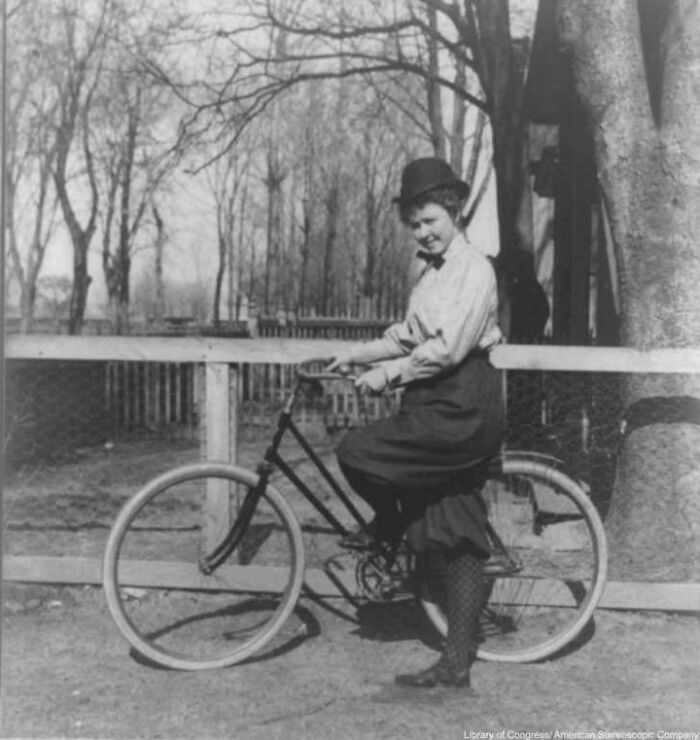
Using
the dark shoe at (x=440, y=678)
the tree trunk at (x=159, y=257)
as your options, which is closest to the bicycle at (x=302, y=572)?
the dark shoe at (x=440, y=678)

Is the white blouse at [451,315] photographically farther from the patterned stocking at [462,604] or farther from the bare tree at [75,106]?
the bare tree at [75,106]

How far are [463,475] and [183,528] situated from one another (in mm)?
2384

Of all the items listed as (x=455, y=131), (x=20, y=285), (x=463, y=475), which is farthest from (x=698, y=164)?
(x=455, y=131)

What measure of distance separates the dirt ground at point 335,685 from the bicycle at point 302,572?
0.39 feet

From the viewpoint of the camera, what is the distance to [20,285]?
18.4m

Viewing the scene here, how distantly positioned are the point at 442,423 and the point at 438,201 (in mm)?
793

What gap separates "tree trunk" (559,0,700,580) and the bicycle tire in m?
0.33

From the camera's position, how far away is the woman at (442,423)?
119 inches

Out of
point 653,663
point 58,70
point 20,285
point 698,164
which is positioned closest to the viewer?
point 653,663

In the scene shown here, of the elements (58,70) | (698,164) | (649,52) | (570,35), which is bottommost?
(698,164)

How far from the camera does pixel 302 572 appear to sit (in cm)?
337

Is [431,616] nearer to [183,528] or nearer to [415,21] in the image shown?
[183,528]

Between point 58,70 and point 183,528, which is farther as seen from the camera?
point 58,70

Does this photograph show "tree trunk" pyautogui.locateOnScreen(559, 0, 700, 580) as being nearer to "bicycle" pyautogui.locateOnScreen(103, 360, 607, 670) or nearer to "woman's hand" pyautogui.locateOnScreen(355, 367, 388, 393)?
"bicycle" pyautogui.locateOnScreen(103, 360, 607, 670)
